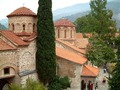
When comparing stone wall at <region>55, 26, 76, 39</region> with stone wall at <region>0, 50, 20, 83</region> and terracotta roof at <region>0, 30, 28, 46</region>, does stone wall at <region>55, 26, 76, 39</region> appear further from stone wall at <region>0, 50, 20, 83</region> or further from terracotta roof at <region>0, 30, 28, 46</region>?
stone wall at <region>0, 50, 20, 83</region>

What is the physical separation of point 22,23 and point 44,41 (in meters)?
2.91

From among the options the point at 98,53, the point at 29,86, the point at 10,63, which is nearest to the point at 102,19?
the point at 98,53

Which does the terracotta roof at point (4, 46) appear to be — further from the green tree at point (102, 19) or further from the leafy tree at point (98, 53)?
the green tree at point (102, 19)

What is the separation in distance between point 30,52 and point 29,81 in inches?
149

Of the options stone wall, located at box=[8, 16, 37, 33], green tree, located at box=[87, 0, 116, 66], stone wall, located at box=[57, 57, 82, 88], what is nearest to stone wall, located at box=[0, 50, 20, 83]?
stone wall, located at box=[8, 16, 37, 33]

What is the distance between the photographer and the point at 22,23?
96.5 feet

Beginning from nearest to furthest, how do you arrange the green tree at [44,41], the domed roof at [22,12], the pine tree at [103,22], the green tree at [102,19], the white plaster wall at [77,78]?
the green tree at [44,41]
the domed roof at [22,12]
the white plaster wall at [77,78]
the pine tree at [103,22]
the green tree at [102,19]

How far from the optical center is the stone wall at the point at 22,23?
96.5ft

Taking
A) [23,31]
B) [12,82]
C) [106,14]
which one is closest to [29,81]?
[12,82]

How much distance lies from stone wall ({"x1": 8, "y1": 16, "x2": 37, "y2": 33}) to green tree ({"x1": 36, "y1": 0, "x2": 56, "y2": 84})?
1.28 metres

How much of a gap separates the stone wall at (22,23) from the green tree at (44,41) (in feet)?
4.21

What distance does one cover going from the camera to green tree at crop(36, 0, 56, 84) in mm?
28453

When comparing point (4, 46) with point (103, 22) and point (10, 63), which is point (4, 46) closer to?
point (10, 63)

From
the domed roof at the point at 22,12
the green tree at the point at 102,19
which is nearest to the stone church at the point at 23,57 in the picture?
the domed roof at the point at 22,12
